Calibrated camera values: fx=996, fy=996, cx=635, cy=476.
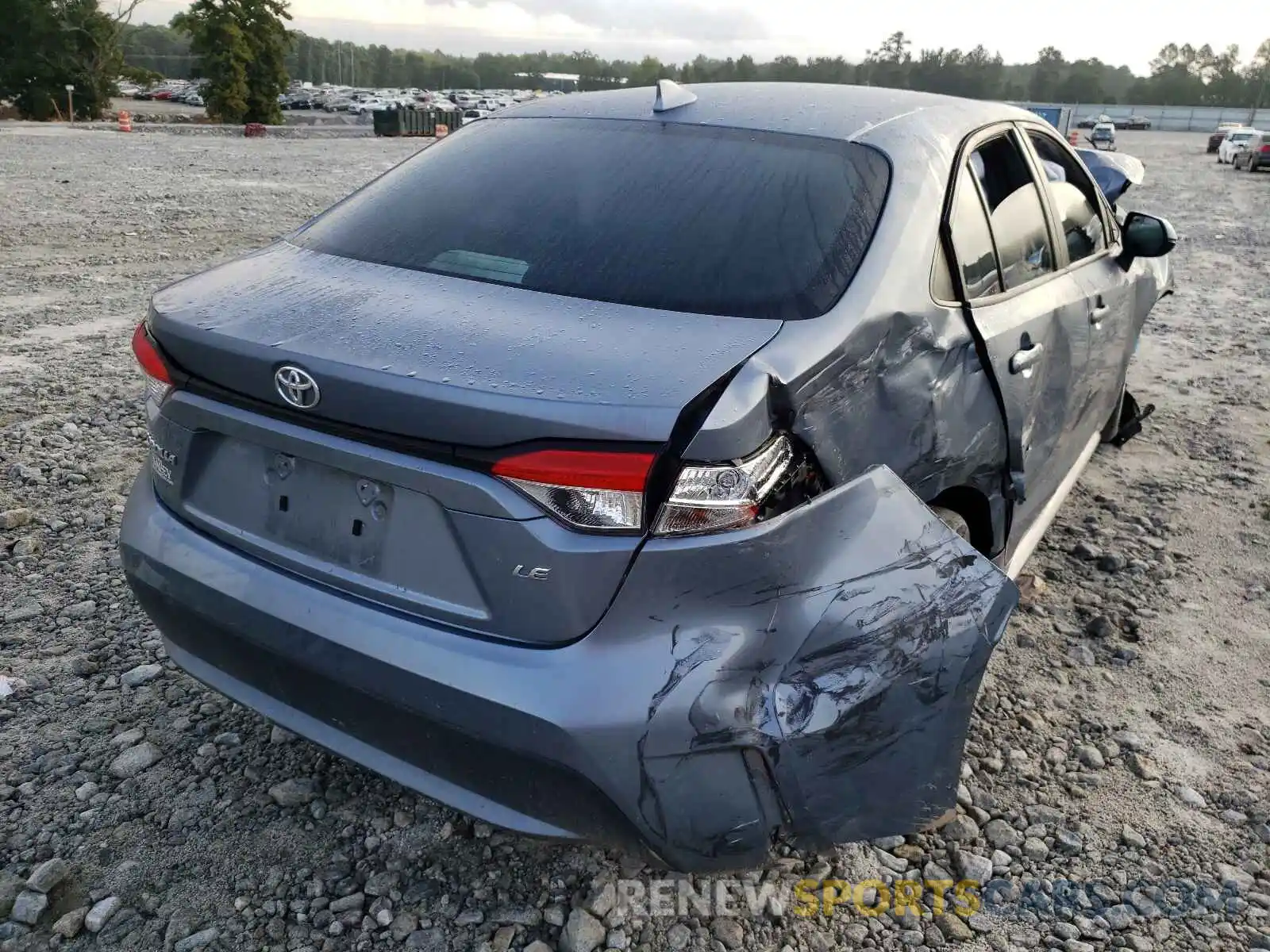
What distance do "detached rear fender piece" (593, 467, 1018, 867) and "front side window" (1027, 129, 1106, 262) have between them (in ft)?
6.32

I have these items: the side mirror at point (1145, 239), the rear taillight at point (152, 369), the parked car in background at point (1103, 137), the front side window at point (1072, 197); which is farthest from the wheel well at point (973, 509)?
the parked car in background at point (1103, 137)

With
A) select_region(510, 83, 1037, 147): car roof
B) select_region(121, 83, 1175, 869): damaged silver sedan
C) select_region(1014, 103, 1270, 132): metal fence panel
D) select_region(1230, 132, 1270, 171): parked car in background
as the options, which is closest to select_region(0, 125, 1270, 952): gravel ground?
select_region(121, 83, 1175, 869): damaged silver sedan

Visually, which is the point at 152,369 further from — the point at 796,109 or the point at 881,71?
the point at 881,71

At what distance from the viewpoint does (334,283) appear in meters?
2.16

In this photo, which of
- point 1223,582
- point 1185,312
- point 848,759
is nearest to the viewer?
point 848,759

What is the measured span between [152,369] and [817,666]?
149 centimetres

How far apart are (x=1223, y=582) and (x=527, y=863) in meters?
2.87

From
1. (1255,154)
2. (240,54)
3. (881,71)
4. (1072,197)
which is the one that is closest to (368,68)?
(881,71)

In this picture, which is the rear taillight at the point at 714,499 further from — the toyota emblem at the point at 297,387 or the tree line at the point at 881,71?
the tree line at the point at 881,71

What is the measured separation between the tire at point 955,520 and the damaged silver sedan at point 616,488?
2 cm

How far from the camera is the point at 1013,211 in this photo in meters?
2.91

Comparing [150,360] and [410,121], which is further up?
[410,121]

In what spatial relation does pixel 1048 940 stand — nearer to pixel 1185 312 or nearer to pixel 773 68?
pixel 1185 312

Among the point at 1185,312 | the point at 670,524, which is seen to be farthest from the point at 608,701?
the point at 1185,312
